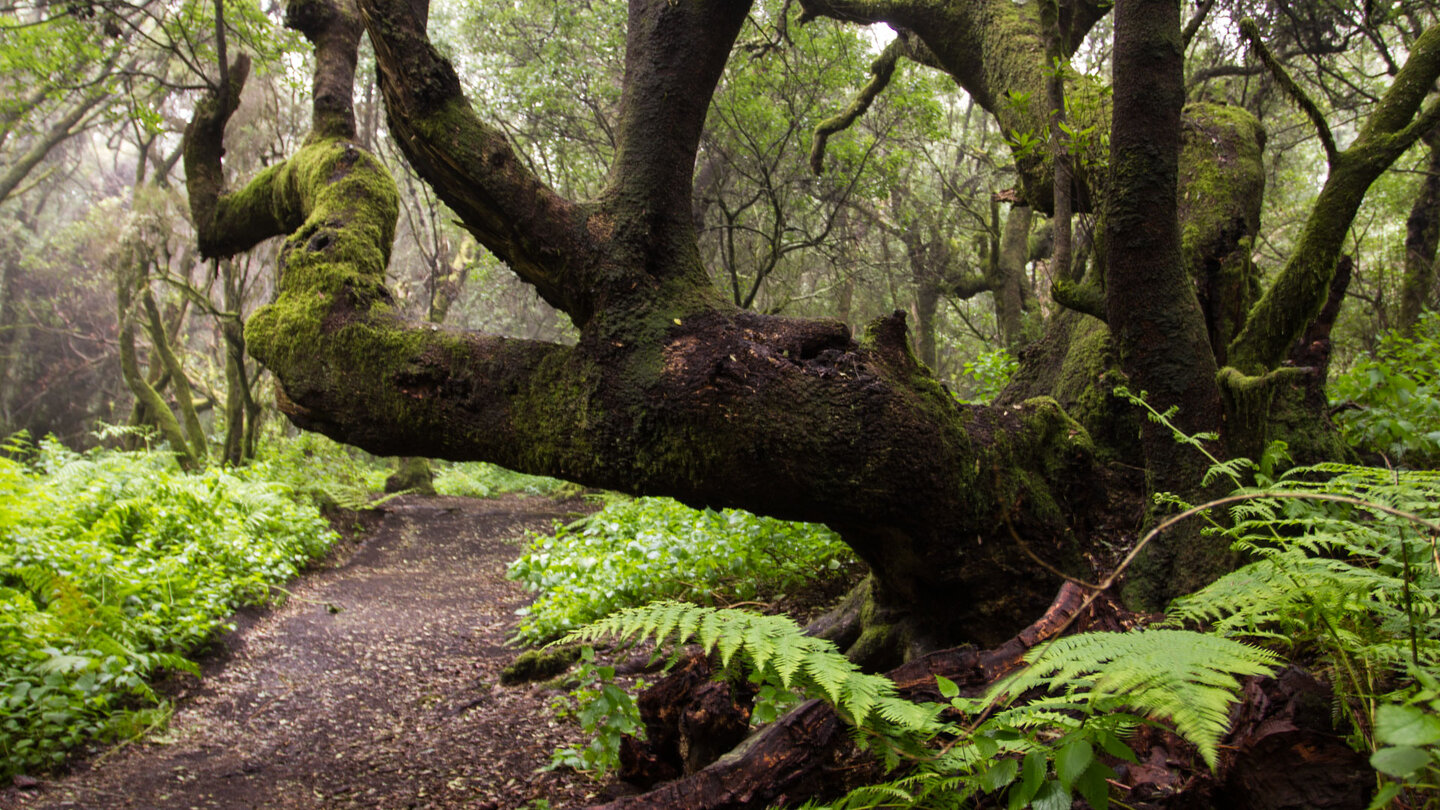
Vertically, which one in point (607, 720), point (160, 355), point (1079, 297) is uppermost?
point (160, 355)

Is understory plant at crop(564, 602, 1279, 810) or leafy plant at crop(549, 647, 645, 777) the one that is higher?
understory plant at crop(564, 602, 1279, 810)

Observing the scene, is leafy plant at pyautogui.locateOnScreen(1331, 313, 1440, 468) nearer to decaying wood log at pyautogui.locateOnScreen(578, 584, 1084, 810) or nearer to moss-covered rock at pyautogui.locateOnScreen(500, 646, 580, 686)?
decaying wood log at pyautogui.locateOnScreen(578, 584, 1084, 810)

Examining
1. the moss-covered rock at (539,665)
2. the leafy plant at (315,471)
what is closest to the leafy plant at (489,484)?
the leafy plant at (315,471)

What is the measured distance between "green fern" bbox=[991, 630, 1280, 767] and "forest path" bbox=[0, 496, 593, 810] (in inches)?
95.0

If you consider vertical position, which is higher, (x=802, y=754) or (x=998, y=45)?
(x=998, y=45)

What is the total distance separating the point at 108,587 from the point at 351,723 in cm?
222

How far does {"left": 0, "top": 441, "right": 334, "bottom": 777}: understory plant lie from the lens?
415cm

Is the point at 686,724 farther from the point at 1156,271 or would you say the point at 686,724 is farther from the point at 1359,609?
the point at 1156,271

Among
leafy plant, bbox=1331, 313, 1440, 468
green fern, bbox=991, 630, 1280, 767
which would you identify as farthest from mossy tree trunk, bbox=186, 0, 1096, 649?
leafy plant, bbox=1331, 313, 1440, 468

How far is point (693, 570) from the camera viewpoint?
531 centimetres

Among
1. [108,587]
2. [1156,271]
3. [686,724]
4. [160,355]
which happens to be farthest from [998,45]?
[160,355]

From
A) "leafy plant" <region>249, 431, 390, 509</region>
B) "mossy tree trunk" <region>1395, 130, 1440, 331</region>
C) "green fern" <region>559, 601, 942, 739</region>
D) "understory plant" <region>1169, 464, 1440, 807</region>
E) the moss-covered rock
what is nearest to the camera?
"understory plant" <region>1169, 464, 1440, 807</region>

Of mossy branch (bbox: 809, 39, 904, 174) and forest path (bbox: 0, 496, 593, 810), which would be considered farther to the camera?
mossy branch (bbox: 809, 39, 904, 174)

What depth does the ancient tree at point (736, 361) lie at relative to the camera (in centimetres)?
271
